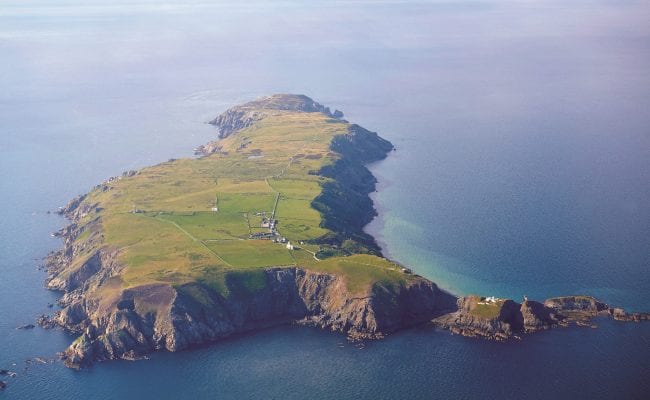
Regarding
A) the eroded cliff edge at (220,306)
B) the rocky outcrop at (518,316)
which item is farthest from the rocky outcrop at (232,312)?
the rocky outcrop at (518,316)

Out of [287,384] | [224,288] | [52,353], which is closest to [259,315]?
[224,288]

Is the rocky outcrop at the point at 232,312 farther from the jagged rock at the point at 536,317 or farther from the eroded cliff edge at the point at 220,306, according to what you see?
the jagged rock at the point at 536,317

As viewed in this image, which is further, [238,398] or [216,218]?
[216,218]

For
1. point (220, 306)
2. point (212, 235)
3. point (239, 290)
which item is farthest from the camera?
point (212, 235)

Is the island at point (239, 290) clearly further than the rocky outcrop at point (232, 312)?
Yes

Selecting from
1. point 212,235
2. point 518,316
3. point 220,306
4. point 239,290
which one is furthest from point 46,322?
point 518,316

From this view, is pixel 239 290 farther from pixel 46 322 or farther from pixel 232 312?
pixel 46 322

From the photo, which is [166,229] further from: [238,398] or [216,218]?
[238,398]

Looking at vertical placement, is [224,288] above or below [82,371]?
above

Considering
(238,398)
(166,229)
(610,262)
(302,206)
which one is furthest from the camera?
(302,206)
